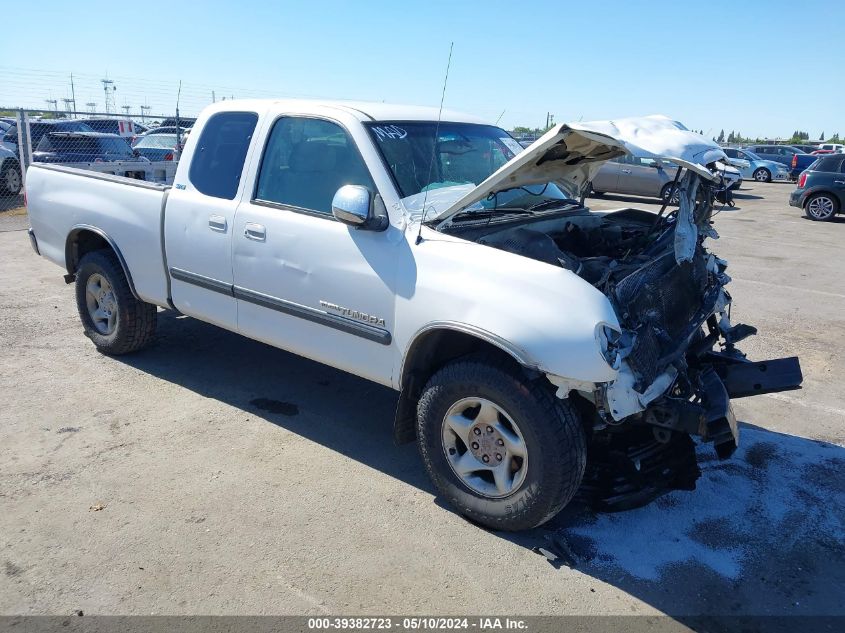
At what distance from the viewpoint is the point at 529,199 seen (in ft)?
14.8

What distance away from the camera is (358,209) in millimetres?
3604

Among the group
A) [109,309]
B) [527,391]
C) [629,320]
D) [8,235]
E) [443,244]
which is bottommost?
[8,235]

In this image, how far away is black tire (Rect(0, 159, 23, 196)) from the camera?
14234 millimetres

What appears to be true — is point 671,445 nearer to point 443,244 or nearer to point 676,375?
point 676,375

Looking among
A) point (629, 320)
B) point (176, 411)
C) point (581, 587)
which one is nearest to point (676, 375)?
point (629, 320)

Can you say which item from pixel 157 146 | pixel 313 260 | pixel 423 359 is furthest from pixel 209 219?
pixel 157 146

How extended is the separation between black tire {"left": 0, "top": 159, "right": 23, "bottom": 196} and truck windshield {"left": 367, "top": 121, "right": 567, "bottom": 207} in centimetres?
1298

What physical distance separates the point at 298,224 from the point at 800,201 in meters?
16.5

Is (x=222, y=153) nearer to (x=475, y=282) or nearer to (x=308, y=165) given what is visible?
(x=308, y=165)

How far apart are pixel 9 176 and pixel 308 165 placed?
1301cm

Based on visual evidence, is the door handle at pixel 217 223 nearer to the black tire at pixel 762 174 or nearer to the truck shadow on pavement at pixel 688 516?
the truck shadow on pavement at pixel 688 516

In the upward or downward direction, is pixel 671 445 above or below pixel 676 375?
below

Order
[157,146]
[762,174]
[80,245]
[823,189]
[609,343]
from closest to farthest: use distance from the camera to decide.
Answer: [609,343], [80,245], [823,189], [157,146], [762,174]

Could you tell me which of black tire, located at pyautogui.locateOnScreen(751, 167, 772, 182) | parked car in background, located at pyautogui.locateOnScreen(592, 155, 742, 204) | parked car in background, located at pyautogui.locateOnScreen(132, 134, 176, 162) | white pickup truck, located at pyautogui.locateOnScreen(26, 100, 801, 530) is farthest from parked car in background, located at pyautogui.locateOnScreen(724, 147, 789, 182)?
white pickup truck, located at pyautogui.locateOnScreen(26, 100, 801, 530)
